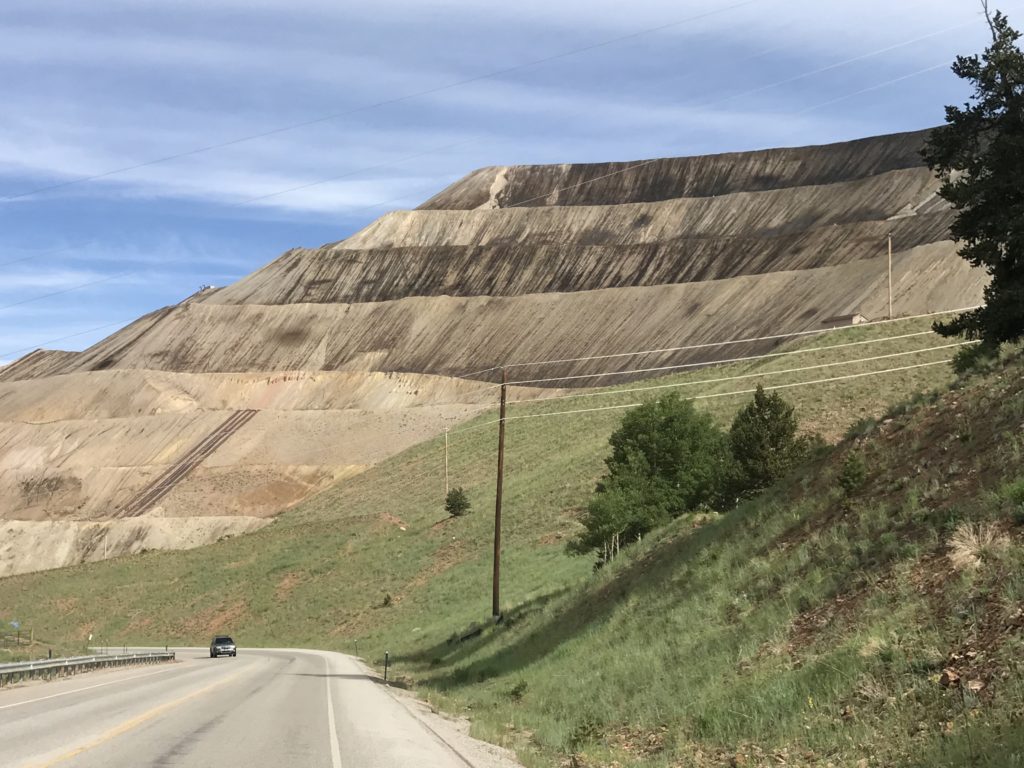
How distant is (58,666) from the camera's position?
27875 millimetres

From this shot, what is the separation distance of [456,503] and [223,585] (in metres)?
17.9

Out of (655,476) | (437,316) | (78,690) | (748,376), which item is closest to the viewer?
(78,690)

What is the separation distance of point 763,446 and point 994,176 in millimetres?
19824

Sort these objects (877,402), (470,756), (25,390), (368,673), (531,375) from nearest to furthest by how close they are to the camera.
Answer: (470,756)
(368,673)
(877,402)
(531,375)
(25,390)

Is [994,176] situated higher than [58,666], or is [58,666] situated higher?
[994,176]

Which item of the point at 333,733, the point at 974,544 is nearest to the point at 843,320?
the point at 974,544

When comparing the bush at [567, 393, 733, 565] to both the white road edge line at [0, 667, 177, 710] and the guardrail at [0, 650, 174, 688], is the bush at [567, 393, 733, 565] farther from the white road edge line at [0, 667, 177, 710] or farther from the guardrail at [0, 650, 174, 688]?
the guardrail at [0, 650, 174, 688]

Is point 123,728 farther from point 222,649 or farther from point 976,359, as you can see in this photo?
point 222,649

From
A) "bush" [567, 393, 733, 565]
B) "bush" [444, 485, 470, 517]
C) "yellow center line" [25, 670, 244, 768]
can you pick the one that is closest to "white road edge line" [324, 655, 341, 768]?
"yellow center line" [25, 670, 244, 768]

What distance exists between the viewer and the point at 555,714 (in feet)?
60.1

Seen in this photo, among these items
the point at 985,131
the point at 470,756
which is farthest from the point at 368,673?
the point at 985,131

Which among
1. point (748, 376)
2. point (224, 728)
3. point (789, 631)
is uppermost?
point (748, 376)

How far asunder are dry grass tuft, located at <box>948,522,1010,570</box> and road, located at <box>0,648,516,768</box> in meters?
6.11

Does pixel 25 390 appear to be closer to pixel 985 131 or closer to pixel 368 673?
pixel 368 673
